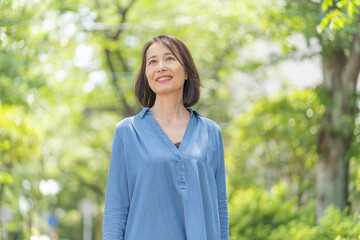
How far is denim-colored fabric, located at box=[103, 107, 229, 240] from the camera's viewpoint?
237cm

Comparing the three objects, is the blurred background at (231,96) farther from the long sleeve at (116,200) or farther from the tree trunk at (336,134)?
the long sleeve at (116,200)

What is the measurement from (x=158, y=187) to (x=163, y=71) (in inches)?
22.5

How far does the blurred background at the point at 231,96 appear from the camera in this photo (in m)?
6.82

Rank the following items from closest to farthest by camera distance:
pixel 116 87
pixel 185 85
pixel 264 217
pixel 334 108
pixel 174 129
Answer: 1. pixel 174 129
2. pixel 185 85
3. pixel 334 108
4. pixel 264 217
5. pixel 116 87

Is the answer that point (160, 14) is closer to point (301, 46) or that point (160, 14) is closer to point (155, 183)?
point (301, 46)

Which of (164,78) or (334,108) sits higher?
(164,78)

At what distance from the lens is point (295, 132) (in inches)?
305

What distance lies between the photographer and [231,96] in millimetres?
16188

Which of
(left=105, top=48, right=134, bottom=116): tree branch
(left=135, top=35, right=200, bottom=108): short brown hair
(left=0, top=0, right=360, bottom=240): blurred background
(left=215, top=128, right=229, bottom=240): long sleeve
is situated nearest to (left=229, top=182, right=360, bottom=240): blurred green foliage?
(left=0, top=0, right=360, bottom=240): blurred background

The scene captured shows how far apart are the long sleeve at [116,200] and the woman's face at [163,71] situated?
0.35m

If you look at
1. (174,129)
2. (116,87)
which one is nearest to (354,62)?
(174,129)

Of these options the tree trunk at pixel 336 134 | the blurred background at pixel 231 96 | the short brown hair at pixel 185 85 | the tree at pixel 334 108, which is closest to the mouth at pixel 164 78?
the short brown hair at pixel 185 85

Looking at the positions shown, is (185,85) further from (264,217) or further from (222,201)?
(264,217)

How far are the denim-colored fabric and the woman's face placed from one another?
0.61 feet
